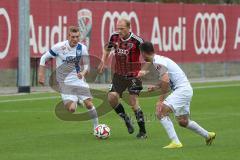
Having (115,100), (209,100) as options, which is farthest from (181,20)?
(115,100)

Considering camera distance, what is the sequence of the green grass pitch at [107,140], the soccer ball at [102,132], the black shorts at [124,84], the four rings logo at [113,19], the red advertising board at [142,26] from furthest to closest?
the four rings logo at [113,19] < the red advertising board at [142,26] < the black shorts at [124,84] < the soccer ball at [102,132] < the green grass pitch at [107,140]

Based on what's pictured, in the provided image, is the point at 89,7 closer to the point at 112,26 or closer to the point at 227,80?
the point at 112,26

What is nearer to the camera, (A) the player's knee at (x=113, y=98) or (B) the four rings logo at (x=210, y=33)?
(A) the player's knee at (x=113, y=98)

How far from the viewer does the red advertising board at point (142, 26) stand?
3128 cm

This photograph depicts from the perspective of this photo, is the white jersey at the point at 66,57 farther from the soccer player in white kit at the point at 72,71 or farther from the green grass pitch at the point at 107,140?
the green grass pitch at the point at 107,140

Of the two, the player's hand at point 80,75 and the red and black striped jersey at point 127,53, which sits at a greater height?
the red and black striped jersey at point 127,53

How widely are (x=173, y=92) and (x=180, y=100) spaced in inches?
7.8

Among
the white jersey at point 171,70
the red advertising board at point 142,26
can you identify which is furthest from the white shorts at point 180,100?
the red advertising board at point 142,26

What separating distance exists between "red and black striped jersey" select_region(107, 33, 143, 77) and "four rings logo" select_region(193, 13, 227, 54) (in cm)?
2240

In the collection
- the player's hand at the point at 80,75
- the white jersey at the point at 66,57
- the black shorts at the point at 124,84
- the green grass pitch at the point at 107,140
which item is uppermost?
the white jersey at the point at 66,57

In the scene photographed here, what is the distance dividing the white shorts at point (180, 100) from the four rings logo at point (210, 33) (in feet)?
81.4

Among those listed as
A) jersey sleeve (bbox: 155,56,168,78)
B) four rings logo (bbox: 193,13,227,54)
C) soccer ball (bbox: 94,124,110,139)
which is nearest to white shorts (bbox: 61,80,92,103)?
soccer ball (bbox: 94,124,110,139)

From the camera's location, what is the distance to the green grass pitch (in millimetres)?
14078

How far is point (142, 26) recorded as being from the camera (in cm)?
3688
